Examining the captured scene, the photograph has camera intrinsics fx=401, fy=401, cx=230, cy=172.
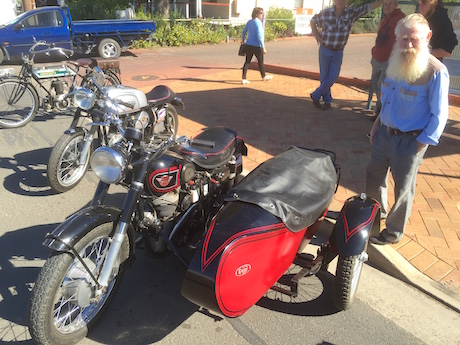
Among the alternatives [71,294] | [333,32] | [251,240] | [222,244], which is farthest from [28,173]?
[333,32]

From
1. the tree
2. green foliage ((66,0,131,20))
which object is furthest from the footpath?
the tree

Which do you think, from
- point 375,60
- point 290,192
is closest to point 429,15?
point 375,60

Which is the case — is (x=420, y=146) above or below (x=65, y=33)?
above

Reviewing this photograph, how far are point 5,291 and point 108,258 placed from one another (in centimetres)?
116

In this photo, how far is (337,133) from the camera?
6234mm

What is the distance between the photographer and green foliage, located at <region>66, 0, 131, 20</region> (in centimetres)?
1911

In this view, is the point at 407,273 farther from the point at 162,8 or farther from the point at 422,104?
the point at 162,8

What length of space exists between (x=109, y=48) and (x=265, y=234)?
1340 centimetres

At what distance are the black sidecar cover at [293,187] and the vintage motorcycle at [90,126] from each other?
5.30 feet

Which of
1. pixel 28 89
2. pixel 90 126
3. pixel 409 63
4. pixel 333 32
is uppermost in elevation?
pixel 409 63

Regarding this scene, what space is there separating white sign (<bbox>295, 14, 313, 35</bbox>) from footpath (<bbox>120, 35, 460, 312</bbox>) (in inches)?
388

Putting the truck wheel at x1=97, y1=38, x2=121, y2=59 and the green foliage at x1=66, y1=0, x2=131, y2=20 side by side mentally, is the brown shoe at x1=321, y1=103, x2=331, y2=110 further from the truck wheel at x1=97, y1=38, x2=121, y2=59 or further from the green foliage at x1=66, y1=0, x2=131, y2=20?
the green foliage at x1=66, y1=0, x2=131, y2=20

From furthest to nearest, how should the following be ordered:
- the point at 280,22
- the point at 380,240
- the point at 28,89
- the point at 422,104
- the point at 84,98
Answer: the point at 280,22, the point at 28,89, the point at 84,98, the point at 380,240, the point at 422,104

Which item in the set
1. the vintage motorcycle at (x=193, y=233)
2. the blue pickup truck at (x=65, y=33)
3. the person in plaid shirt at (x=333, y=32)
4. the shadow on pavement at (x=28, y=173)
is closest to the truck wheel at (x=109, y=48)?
the blue pickup truck at (x=65, y=33)
